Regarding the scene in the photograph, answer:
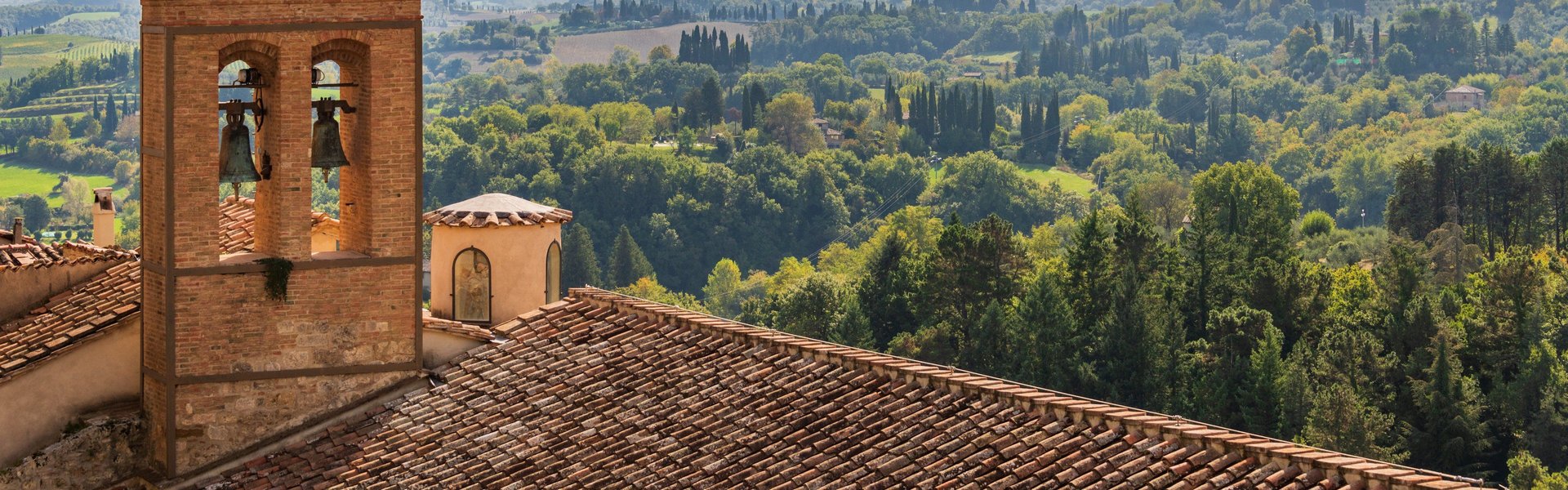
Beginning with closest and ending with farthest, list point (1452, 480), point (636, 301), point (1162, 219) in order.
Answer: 1. point (1452, 480)
2. point (636, 301)
3. point (1162, 219)

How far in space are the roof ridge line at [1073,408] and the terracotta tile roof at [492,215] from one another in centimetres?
236

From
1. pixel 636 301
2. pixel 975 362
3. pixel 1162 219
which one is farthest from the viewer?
pixel 1162 219

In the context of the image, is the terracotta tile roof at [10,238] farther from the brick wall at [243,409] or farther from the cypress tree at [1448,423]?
the cypress tree at [1448,423]

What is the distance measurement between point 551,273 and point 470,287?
34.2 inches

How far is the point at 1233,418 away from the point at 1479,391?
23.0ft

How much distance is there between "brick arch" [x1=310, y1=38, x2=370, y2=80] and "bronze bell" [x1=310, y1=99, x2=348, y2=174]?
317mm

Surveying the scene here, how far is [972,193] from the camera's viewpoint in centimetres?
19112

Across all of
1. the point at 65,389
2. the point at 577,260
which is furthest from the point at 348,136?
the point at 577,260

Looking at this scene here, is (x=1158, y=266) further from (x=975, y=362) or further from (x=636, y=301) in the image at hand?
(x=636, y=301)

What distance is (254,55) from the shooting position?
65.0 feet

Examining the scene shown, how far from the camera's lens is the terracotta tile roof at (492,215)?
23609mm

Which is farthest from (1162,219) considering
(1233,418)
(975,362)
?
(1233,418)

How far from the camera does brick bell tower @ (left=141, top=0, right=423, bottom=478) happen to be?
1936cm

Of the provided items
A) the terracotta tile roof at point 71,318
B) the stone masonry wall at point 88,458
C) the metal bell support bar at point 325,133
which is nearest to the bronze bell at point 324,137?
the metal bell support bar at point 325,133
